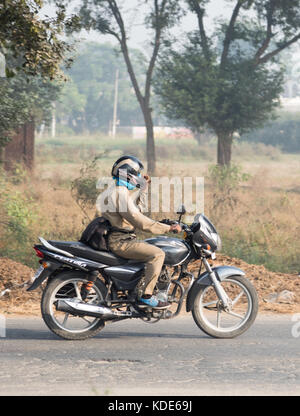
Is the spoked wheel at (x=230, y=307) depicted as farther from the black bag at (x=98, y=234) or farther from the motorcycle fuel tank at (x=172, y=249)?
the black bag at (x=98, y=234)

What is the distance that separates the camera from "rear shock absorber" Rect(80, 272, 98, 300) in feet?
23.9

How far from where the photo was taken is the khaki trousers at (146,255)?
719 cm

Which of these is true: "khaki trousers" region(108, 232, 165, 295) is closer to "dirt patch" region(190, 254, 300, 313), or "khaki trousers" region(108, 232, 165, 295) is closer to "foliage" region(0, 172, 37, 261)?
"dirt patch" region(190, 254, 300, 313)

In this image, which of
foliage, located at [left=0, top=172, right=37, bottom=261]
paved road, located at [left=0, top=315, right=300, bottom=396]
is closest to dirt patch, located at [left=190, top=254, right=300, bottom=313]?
paved road, located at [left=0, top=315, right=300, bottom=396]

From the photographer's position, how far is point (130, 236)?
733cm

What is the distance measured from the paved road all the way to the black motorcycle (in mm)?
252

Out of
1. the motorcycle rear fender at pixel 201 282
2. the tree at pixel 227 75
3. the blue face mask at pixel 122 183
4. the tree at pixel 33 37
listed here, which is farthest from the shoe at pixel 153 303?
the tree at pixel 227 75

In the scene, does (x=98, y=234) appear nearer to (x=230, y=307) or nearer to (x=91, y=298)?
(x=91, y=298)

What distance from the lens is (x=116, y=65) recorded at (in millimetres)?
142625

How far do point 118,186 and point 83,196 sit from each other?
26.7ft

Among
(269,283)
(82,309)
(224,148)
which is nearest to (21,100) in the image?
(269,283)

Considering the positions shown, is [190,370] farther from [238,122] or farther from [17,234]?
[238,122]

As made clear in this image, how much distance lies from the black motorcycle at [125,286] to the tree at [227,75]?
19.5m

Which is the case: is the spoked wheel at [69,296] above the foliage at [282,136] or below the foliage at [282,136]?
below
